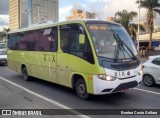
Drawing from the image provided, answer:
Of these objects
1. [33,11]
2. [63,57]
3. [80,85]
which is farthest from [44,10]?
[80,85]

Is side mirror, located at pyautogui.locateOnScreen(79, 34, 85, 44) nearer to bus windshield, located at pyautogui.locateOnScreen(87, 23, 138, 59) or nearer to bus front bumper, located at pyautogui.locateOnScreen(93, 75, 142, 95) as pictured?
bus windshield, located at pyautogui.locateOnScreen(87, 23, 138, 59)

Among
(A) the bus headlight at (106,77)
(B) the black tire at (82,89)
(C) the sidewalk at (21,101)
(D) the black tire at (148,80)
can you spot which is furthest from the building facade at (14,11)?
(A) the bus headlight at (106,77)

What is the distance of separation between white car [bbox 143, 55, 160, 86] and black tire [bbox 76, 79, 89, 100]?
384 cm

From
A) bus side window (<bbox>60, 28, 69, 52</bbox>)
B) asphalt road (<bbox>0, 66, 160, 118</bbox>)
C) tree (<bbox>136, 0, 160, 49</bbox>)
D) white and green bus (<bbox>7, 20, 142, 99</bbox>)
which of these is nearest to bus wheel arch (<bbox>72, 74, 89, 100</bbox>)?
white and green bus (<bbox>7, 20, 142, 99</bbox>)

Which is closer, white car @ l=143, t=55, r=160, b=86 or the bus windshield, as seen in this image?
the bus windshield

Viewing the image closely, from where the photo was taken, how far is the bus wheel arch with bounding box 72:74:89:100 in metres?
8.72

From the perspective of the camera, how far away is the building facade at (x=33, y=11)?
2667 inches

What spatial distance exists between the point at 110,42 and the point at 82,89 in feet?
5.97

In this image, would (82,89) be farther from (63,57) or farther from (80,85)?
(63,57)

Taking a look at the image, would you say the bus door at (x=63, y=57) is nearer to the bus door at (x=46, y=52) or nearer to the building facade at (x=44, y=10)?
the bus door at (x=46, y=52)

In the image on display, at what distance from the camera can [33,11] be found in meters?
70.2

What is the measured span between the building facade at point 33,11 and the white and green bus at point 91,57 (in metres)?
50.4

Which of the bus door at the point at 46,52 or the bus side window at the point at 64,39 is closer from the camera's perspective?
the bus side window at the point at 64,39

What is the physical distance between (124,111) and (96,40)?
93.3 inches
